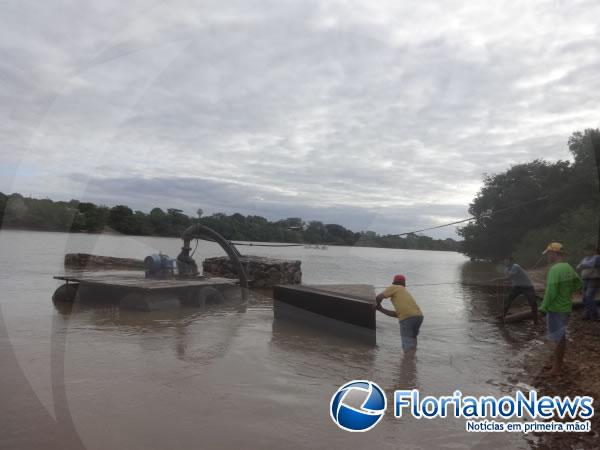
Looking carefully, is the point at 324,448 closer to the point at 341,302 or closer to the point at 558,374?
the point at 558,374

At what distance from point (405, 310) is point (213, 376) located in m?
3.55

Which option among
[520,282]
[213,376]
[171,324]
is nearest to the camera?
[213,376]

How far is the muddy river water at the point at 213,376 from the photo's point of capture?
4.73 meters

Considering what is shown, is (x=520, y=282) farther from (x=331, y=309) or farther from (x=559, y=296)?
(x=559, y=296)

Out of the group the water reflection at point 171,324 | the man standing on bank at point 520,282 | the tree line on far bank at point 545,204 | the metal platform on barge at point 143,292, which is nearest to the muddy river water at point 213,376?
the water reflection at point 171,324

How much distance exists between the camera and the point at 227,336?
32.5ft

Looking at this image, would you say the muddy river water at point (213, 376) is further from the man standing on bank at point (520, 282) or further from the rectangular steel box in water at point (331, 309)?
the man standing on bank at point (520, 282)

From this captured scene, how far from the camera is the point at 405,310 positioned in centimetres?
799

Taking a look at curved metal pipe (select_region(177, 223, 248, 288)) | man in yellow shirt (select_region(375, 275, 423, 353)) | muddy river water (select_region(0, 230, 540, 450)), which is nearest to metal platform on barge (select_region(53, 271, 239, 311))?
muddy river water (select_region(0, 230, 540, 450))

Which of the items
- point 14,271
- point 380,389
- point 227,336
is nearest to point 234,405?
point 380,389

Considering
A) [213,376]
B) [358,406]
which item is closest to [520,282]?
[358,406]

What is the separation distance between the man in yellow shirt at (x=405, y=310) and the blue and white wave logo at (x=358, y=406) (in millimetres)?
1619

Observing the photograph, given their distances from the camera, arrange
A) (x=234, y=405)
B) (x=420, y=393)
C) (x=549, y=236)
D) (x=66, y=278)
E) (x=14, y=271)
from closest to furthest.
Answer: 1. (x=234, y=405)
2. (x=420, y=393)
3. (x=66, y=278)
4. (x=549, y=236)
5. (x=14, y=271)

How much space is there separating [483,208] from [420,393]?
1811cm
